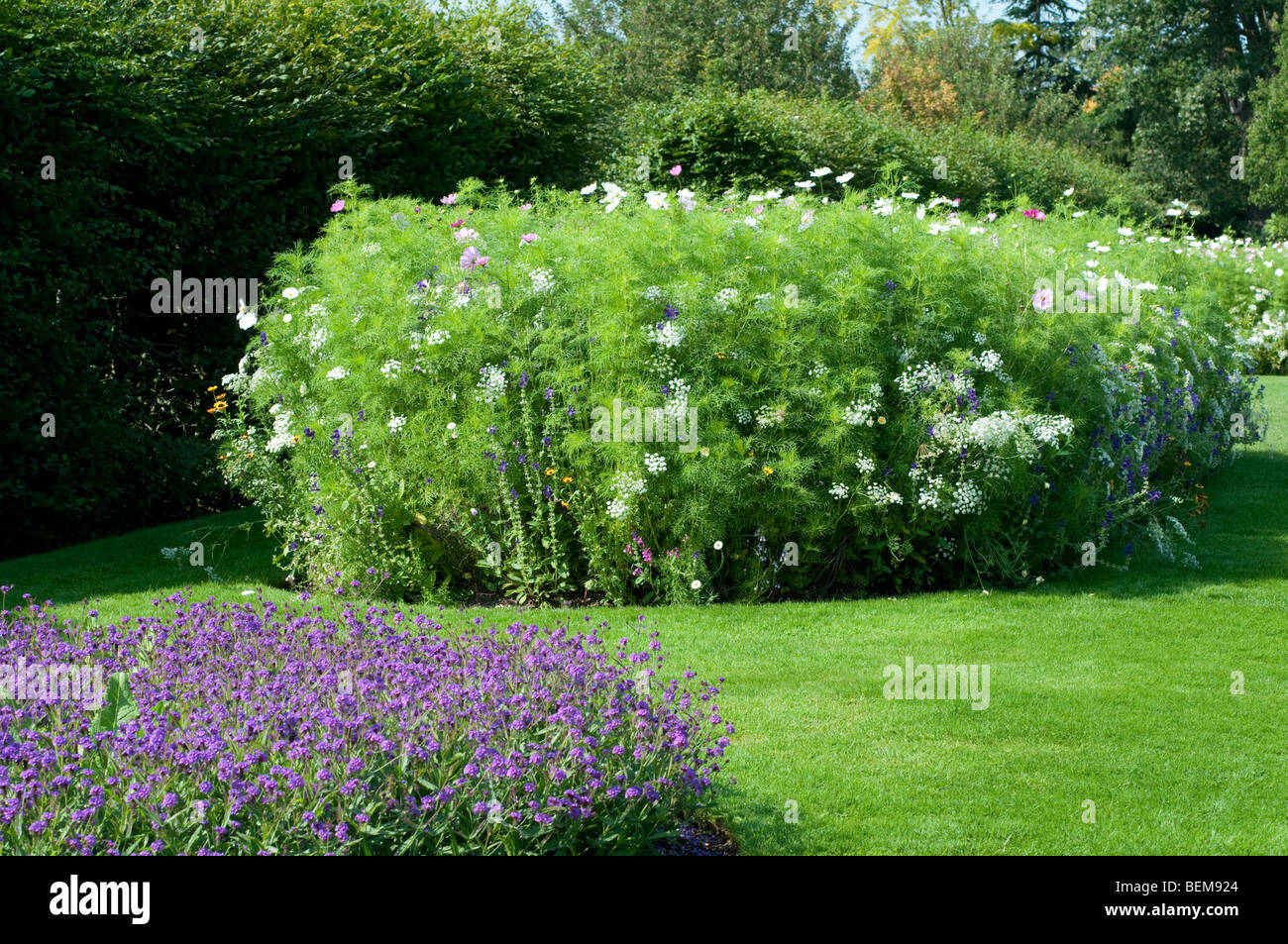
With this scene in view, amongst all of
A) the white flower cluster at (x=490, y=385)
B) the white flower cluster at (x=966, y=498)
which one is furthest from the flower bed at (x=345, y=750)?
the white flower cluster at (x=966, y=498)

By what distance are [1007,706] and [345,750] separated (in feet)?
9.70

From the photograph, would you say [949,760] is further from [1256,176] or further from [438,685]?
[1256,176]

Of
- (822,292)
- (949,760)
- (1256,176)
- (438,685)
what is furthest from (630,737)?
(1256,176)

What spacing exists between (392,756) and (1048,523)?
487 cm

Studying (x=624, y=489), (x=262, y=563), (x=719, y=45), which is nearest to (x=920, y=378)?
(x=624, y=489)

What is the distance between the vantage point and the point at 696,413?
6.25m

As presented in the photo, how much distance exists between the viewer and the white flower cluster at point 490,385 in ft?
21.4

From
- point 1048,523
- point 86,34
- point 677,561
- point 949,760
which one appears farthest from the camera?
point 86,34

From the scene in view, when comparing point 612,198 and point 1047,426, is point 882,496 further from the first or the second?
point 612,198

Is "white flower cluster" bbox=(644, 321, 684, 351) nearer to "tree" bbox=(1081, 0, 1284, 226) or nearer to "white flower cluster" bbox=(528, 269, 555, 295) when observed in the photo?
"white flower cluster" bbox=(528, 269, 555, 295)

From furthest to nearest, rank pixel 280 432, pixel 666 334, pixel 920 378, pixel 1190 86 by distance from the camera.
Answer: pixel 1190 86 < pixel 280 432 < pixel 920 378 < pixel 666 334

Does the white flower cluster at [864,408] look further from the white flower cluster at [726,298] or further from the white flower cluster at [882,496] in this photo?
the white flower cluster at [726,298]

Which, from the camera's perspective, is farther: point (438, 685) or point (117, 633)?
point (117, 633)

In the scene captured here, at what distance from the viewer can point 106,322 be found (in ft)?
27.1
